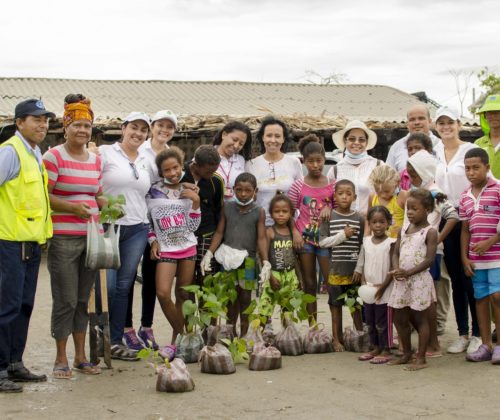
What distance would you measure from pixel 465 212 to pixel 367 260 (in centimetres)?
84

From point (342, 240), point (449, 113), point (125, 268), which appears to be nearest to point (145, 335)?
point (125, 268)

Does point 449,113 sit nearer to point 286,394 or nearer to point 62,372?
point 286,394

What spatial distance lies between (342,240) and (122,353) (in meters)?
1.98

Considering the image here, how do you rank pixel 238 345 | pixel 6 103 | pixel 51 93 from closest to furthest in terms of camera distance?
pixel 238 345 < pixel 6 103 < pixel 51 93

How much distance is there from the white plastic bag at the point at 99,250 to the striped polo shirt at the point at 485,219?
268 cm

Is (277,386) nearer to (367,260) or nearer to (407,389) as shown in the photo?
(407,389)

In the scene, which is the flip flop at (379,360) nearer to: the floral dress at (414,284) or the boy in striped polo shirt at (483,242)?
the floral dress at (414,284)

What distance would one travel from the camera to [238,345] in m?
6.25

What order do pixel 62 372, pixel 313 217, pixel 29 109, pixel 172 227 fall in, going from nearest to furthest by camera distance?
1. pixel 29 109
2. pixel 62 372
3. pixel 172 227
4. pixel 313 217

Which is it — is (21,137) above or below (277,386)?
above

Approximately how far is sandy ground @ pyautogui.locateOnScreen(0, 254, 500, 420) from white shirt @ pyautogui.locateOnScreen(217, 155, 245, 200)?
1.50m

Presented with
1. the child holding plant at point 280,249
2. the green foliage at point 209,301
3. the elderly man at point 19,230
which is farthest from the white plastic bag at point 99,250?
the child holding plant at point 280,249

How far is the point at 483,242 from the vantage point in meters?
6.18

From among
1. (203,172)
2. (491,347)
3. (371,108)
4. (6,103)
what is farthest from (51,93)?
(491,347)
